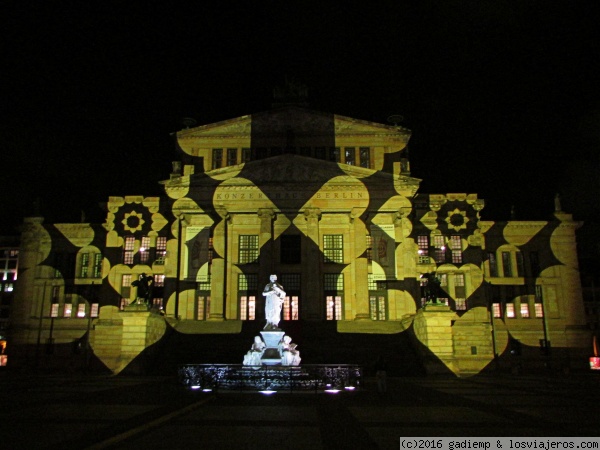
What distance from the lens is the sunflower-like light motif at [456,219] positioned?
2215 inches

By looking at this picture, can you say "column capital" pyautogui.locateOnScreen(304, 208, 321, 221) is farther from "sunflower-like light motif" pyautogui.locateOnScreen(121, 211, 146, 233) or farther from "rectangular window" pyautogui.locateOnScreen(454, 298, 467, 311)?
"sunflower-like light motif" pyautogui.locateOnScreen(121, 211, 146, 233)

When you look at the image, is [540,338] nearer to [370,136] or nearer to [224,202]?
[370,136]

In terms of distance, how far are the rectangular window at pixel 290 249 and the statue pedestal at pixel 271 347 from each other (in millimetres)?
22931

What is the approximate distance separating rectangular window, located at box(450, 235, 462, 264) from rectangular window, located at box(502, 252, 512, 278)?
5643 mm

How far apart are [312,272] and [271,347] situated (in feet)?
70.3

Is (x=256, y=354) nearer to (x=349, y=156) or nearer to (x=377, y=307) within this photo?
(x=377, y=307)

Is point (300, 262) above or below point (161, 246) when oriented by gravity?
below

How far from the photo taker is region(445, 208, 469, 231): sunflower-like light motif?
56.2 meters

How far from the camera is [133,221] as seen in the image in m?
57.2

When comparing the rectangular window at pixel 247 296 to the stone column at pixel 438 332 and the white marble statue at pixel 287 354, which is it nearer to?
the stone column at pixel 438 332

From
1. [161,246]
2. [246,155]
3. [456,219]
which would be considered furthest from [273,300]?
[456,219]

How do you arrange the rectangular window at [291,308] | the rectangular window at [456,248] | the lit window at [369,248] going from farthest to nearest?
the rectangular window at [456,248] < the lit window at [369,248] < the rectangular window at [291,308]

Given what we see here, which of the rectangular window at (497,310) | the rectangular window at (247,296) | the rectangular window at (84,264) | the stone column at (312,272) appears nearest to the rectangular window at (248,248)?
the rectangular window at (247,296)

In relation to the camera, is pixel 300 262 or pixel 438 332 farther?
pixel 300 262
